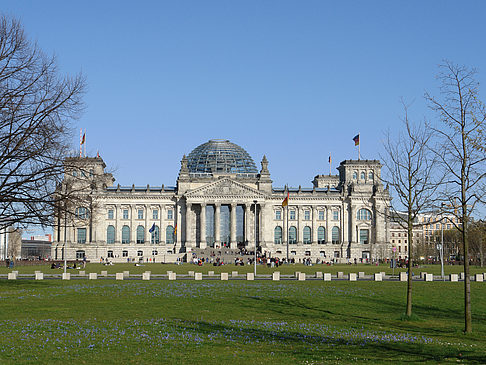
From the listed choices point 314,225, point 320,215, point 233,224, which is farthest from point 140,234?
point 320,215

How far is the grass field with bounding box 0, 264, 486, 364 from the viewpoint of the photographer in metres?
19.7

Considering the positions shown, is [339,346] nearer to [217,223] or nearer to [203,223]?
[217,223]

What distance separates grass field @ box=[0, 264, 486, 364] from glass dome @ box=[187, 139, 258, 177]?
111313 millimetres

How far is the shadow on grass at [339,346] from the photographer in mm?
19781

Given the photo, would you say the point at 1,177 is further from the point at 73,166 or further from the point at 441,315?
the point at 441,315

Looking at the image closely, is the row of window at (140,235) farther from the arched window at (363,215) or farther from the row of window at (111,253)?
the arched window at (363,215)

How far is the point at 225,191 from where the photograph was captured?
474 feet

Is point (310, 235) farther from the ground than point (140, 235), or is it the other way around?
point (310, 235)

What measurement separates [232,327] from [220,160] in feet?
432

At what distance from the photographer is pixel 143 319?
28016mm

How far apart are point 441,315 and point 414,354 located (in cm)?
1475

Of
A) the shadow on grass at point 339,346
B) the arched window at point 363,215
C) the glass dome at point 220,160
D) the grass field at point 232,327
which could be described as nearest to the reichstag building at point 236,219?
the arched window at point 363,215

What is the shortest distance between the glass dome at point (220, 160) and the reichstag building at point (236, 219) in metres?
4.89

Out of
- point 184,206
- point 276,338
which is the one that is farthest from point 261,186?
point 276,338
